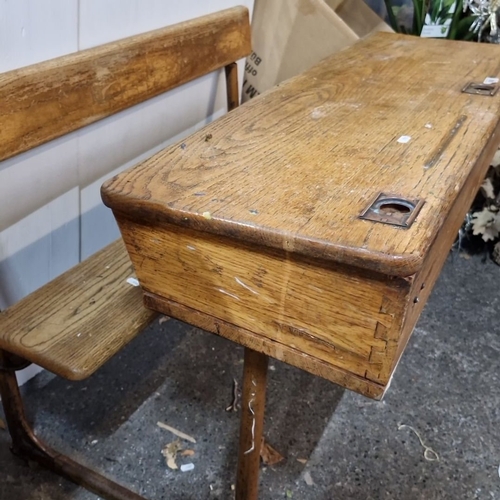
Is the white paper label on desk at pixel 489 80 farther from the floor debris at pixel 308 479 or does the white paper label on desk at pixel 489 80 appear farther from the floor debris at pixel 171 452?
the floor debris at pixel 171 452

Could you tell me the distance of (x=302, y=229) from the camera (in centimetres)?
68

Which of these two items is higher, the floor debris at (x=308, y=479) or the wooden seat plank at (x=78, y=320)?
the wooden seat plank at (x=78, y=320)

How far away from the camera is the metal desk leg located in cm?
90

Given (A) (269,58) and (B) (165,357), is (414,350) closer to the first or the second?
(B) (165,357)

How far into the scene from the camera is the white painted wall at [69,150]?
3.56 feet

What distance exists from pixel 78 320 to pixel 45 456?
0.39 metres

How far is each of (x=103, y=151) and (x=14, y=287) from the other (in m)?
0.37

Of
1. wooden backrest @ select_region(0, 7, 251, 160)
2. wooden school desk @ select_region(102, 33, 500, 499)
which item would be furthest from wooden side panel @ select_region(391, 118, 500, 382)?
wooden backrest @ select_region(0, 7, 251, 160)

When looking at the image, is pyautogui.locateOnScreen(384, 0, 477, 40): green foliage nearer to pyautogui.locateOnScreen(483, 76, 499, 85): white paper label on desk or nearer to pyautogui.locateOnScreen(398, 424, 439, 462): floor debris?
pyautogui.locateOnScreen(483, 76, 499, 85): white paper label on desk

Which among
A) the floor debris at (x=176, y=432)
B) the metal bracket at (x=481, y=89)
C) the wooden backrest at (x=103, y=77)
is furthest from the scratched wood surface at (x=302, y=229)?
the floor debris at (x=176, y=432)

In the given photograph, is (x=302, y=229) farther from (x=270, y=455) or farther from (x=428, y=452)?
(x=428, y=452)

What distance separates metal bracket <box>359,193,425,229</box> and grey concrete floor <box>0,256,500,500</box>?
810 millimetres

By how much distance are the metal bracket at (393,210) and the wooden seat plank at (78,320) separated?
53 centimetres

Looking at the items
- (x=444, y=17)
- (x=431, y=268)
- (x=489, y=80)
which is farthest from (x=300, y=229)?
(x=444, y=17)
